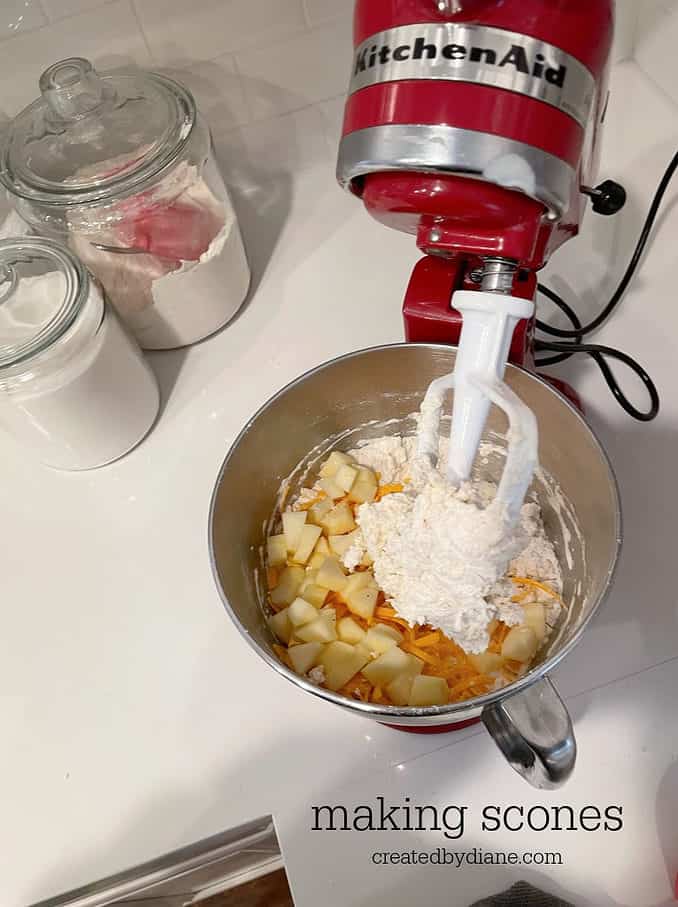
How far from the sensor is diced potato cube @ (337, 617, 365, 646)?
1.93 ft

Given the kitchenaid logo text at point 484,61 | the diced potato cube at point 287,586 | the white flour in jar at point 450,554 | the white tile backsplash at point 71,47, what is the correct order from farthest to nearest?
the white tile backsplash at point 71,47 < the diced potato cube at point 287,586 < the white flour in jar at point 450,554 < the kitchenaid logo text at point 484,61

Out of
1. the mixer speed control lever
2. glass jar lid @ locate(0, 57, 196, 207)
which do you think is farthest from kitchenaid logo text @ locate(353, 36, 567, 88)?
glass jar lid @ locate(0, 57, 196, 207)

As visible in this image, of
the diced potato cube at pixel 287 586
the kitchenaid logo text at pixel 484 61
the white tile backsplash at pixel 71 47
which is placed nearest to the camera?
the kitchenaid logo text at pixel 484 61

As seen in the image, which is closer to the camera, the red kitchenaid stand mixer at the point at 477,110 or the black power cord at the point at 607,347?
the red kitchenaid stand mixer at the point at 477,110

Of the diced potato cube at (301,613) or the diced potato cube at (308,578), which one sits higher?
the diced potato cube at (301,613)

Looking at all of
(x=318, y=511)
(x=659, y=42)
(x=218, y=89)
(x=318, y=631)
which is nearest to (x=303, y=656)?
(x=318, y=631)

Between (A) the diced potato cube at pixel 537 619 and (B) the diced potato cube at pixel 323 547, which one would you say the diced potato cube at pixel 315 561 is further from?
(A) the diced potato cube at pixel 537 619

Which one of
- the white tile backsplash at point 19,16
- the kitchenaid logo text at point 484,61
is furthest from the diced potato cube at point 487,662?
the white tile backsplash at point 19,16

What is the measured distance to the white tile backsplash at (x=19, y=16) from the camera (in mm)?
710

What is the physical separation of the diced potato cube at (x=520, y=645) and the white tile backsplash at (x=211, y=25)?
0.65m

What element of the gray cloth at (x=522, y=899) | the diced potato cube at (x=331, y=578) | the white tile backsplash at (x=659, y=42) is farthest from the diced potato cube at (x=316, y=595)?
the white tile backsplash at (x=659, y=42)

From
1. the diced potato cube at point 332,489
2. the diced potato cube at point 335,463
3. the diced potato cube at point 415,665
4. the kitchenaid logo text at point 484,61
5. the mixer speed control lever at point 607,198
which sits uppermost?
the kitchenaid logo text at point 484,61

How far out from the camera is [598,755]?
0.55m

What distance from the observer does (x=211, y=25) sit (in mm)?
769
